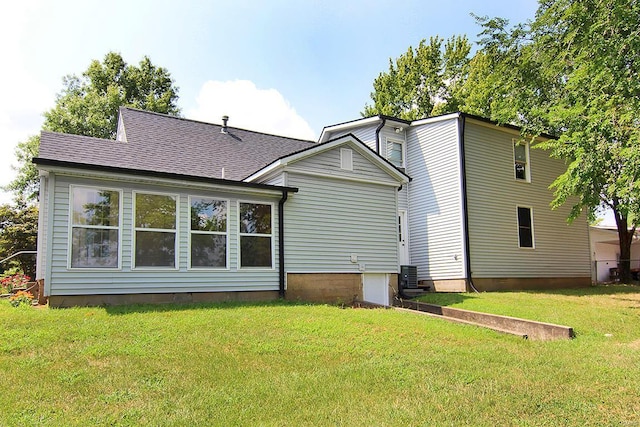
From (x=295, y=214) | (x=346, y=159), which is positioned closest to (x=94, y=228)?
(x=295, y=214)

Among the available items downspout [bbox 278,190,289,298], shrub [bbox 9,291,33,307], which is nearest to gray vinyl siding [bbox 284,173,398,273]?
downspout [bbox 278,190,289,298]

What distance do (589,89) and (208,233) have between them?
9.87 m

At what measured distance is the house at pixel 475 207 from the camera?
15.0 meters

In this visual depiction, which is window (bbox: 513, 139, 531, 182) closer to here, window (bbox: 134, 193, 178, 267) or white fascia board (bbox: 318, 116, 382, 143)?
white fascia board (bbox: 318, 116, 382, 143)

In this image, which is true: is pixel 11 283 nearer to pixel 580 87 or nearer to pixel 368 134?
pixel 368 134

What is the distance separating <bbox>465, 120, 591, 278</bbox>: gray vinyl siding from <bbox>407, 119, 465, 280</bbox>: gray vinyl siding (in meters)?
0.49

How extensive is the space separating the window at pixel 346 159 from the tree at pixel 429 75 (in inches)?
721

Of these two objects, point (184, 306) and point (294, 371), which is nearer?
point (294, 371)

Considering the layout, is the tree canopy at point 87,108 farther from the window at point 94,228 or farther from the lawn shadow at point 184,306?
the lawn shadow at point 184,306

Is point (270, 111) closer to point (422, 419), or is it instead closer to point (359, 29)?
point (359, 29)

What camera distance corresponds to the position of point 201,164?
1278 cm

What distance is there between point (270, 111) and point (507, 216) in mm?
12001

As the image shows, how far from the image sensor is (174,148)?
43.2 feet

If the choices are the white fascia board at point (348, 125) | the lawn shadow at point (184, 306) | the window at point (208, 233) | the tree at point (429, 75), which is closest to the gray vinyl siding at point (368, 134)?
the white fascia board at point (348, 125)
